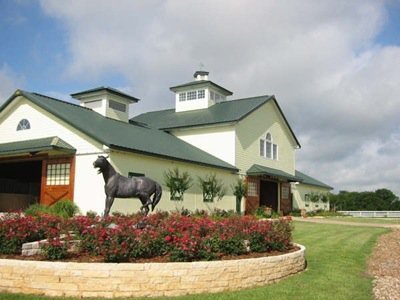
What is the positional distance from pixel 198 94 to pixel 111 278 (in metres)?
28.9

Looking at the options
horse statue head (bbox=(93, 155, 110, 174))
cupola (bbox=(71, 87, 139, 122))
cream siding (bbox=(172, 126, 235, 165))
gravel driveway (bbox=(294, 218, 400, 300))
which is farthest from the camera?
cream siding (bbox=(172, 126, 235, 165))

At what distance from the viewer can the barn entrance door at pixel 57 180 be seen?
22.1 meters

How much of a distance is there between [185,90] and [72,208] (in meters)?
18.5

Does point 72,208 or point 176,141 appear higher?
point 176,141

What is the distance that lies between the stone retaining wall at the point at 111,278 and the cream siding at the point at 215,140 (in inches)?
856

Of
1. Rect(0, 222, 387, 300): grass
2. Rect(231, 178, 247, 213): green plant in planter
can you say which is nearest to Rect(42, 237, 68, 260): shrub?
Rect(0, 222, 387, 300): grass

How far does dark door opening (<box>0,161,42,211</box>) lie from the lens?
27077mm

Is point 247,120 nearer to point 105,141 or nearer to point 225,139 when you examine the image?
point 225,139

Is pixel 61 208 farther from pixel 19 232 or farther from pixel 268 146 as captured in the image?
pixel 268 146

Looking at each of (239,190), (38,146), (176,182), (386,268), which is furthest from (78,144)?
(386,268)

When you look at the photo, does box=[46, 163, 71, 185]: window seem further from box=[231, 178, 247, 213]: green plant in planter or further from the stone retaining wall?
the stone retaining wall

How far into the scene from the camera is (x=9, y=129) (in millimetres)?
25641

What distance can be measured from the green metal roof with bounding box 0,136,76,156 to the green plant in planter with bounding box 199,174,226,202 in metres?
8.77

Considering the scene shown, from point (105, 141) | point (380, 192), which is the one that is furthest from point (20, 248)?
point (380, 192)
